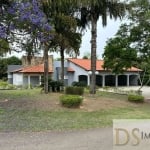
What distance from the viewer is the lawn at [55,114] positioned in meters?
14.1

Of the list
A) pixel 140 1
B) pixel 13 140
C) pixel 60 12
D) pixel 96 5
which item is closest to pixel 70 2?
pixel 60 12

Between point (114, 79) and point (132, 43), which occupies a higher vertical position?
point (132, 43)

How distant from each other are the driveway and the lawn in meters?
1.15

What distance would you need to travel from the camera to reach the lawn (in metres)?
14.1

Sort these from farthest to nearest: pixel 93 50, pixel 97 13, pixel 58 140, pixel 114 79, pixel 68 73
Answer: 1. pixel 114 79
2. pixel 68 73
3. pixel 97 13
4. pixel 93 50
5. pixel 58 140

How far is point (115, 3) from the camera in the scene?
2733 centimetres

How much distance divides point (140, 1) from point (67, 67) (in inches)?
1257

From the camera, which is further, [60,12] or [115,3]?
[115,3]

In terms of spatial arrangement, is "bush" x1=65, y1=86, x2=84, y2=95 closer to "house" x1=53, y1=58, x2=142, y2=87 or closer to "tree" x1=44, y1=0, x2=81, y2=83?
"tree" x1=44, y1=0, x2=81, y2=83

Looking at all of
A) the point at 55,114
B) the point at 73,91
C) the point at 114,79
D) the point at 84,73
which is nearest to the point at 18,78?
the point at 84,73

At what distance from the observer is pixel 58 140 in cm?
1099

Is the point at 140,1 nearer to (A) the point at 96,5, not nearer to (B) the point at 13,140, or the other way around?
(A) the point at 96,5

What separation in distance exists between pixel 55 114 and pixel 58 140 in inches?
256

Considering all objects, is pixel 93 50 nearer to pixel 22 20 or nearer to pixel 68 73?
pixel 22 20
